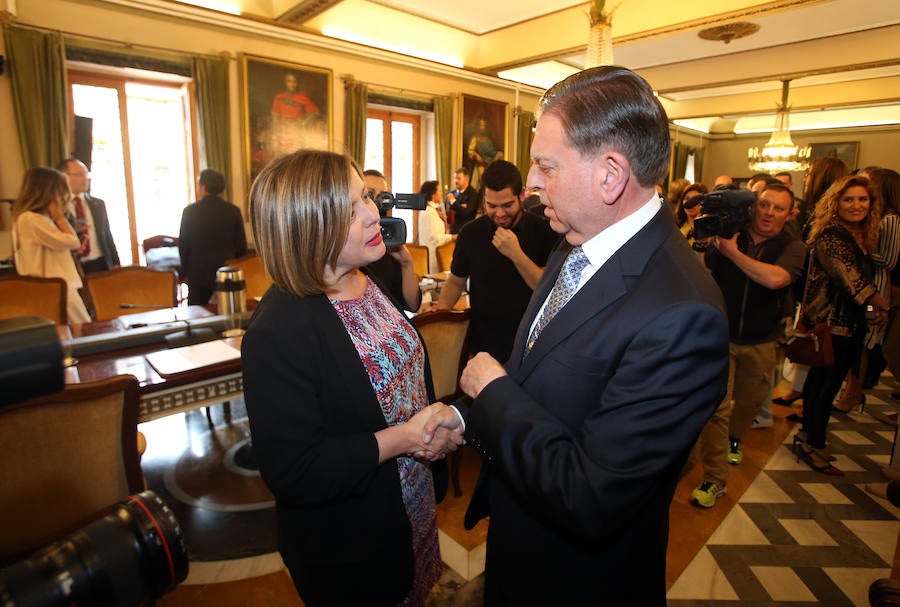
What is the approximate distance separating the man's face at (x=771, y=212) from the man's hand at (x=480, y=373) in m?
2.17

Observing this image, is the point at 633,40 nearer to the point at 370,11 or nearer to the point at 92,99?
the point at 370,11

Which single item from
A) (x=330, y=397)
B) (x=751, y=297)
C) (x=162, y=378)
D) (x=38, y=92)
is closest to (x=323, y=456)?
(x=330, y=397)

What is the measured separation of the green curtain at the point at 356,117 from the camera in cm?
656

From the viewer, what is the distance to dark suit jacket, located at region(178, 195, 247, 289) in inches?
163

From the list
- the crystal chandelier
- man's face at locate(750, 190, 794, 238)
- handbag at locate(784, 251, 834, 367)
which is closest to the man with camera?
man's face at locate(750, 190, 794, 238)

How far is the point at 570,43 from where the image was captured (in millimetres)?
6375

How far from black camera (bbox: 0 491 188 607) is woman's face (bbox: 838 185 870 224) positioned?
12.0ft

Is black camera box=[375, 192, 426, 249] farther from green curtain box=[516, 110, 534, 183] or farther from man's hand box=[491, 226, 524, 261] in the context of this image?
green curtain box=[516, 110, 534, 183]

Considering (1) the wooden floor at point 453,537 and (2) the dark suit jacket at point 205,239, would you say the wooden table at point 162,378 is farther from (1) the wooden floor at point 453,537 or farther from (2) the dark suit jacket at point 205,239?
(2) the dark suit jacket at point 205,239

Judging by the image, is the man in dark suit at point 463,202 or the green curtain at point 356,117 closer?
the man in dark suit at point 463,202

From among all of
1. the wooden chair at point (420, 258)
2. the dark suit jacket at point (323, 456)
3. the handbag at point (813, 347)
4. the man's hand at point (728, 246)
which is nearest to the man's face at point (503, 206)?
the man's hand at point (728, 246)

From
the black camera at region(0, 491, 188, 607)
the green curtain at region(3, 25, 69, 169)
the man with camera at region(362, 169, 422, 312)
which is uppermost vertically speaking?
the green curtain at region(3, 25, 69, 169)

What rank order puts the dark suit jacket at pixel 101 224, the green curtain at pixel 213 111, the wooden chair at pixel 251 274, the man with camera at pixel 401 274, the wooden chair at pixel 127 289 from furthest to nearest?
1. the green curtain at pixel 213 111
2. the dark suit jacket at pixel 101 224
3. the wooden chair at pixel 251 274
4. the wooden chair at pixel 127 289
5. the man with camera at pixel 401 274

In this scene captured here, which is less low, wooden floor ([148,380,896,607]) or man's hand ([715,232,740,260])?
man's hand ([715,232,740,260])
